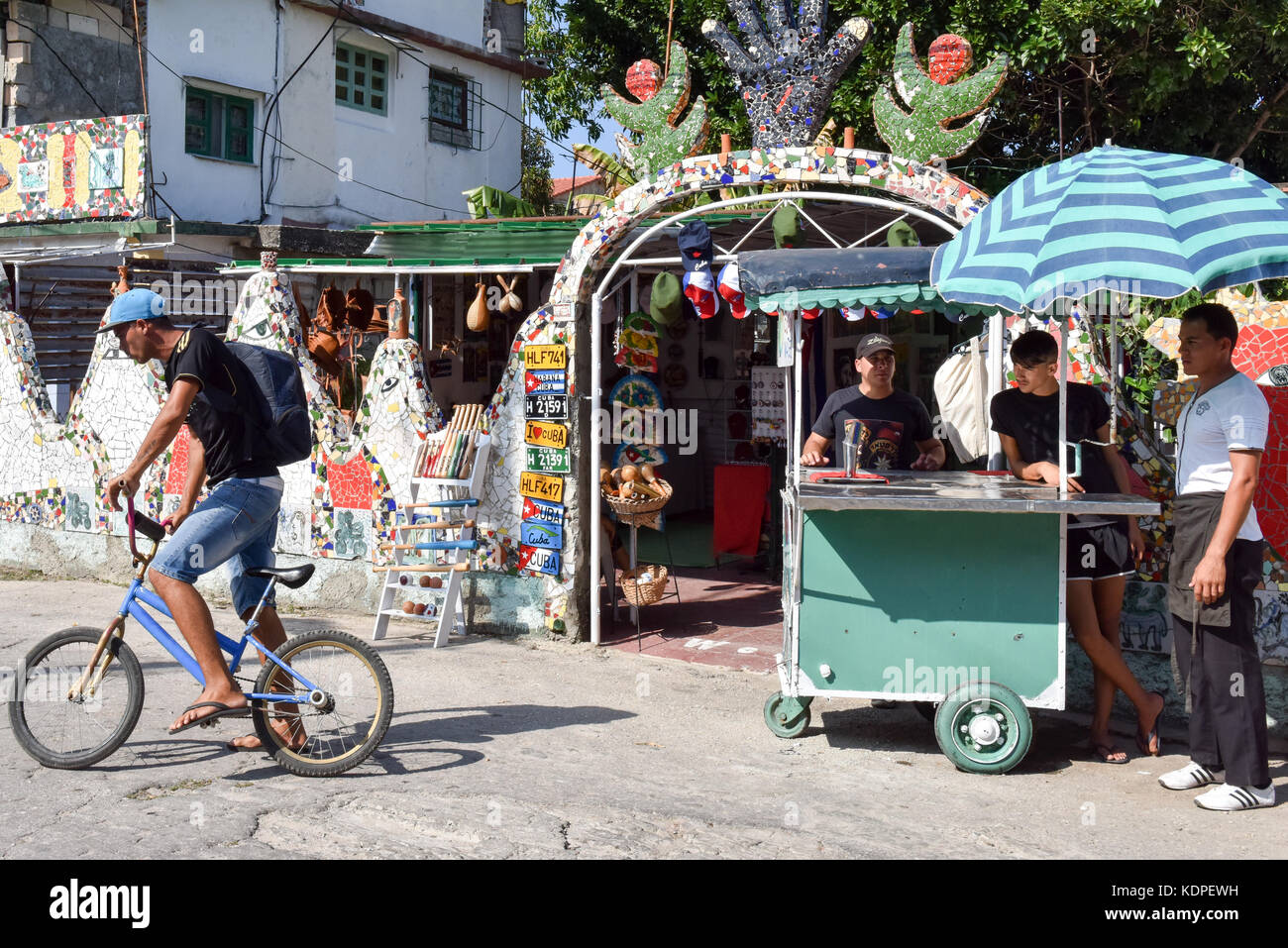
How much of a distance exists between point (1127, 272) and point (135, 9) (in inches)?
534

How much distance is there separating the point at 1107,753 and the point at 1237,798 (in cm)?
79

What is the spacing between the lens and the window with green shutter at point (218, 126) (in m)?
15.6

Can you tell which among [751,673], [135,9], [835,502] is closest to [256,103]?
[135,9]

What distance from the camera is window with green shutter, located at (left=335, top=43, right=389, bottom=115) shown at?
17703 millimetres

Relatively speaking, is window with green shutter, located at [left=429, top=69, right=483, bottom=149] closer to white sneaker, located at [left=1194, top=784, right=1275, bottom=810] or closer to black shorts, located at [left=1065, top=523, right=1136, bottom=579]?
black shorts, located at [left=1065, top=523, right=1136, bottom=579]

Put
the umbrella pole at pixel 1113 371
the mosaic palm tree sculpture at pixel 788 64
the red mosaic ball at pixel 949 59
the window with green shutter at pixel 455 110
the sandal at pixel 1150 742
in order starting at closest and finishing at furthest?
1. the sandal at pixel 1150 742
2. the umbrella pole at pixel 1113 371
3. the red mosaic ball at pixel 949 59
4. the mosaic palm tree sculpture at pixel 788 64
5. the window with green shutter at pixel 455 110

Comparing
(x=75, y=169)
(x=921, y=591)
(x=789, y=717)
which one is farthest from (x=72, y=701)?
(x=75, y=169)

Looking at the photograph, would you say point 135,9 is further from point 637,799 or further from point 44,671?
point 637,799

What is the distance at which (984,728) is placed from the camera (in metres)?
→ 5.50

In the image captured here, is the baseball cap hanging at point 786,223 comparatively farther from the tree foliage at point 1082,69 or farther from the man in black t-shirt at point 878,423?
the tree foliage at point 1082,69

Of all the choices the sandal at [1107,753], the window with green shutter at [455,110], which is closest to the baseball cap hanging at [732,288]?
the sandal at [1107,753]

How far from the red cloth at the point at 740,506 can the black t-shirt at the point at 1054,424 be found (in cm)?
514

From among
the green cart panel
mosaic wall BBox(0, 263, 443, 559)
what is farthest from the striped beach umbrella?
mosaic wall BBox(0, 263, 443, 559)

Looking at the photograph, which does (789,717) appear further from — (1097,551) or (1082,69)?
(1082,69)
